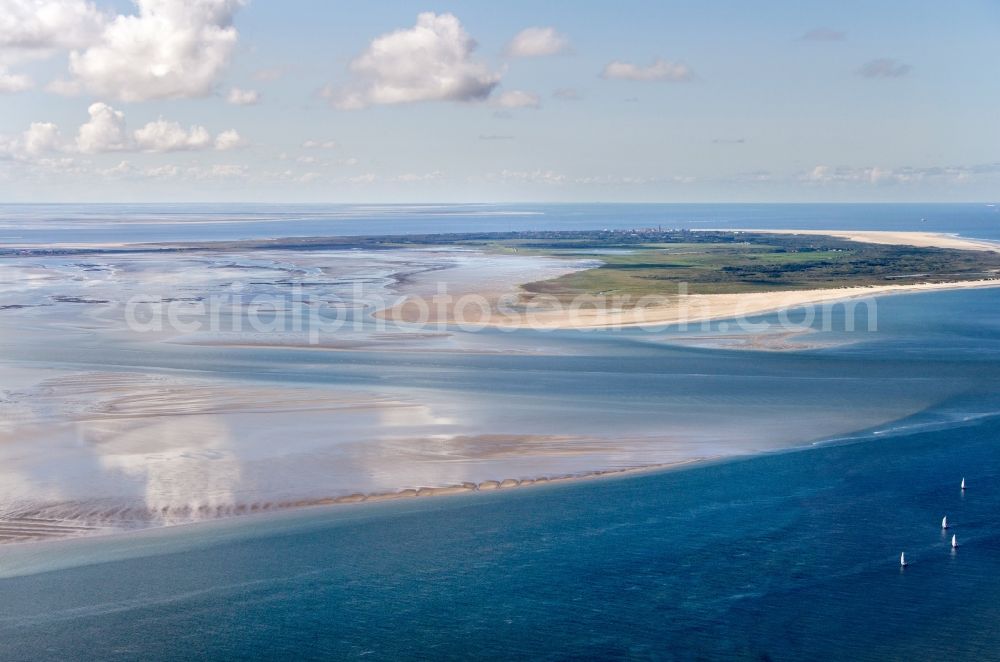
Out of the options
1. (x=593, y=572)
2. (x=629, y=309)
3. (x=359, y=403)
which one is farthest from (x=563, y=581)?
(x=629, y=309)

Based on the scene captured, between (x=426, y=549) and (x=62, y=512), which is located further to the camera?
(x=62, y=512)

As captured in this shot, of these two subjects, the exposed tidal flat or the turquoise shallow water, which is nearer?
the turquoise shallow water

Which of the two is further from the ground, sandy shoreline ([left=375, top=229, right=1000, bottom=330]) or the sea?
sandy shoreline ([left=375, top=229, right=1000, bottom=330])

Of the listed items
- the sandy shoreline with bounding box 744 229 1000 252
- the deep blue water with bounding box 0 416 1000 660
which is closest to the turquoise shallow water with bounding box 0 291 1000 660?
the deep blue water with bounding box 0 416 1000 660

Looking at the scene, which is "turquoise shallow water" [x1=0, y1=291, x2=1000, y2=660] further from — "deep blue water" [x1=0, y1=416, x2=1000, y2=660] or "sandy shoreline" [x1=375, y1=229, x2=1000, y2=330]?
"sandy shoreline" [x1=375, y1=229, x2=1000, y2=330]

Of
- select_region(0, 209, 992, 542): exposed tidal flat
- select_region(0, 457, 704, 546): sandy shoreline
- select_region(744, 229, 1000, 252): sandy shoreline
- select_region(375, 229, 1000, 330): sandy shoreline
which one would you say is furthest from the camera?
select_region(744, 229, 1000, 252): sandy shoreline

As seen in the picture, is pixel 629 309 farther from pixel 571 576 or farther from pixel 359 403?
pixel 571 576

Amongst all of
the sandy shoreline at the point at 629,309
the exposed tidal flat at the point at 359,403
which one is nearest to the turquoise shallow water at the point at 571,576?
the exposed tidal flat at the point at 359,403

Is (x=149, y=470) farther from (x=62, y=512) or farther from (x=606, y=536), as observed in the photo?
(x=606, y=536)

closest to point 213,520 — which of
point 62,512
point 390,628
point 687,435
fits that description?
point 62,512

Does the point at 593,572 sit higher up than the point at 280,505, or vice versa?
the point at 280,505

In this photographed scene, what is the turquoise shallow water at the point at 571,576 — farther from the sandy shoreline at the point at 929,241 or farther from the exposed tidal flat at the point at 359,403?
the sandy shoreline at the point at 929,241
